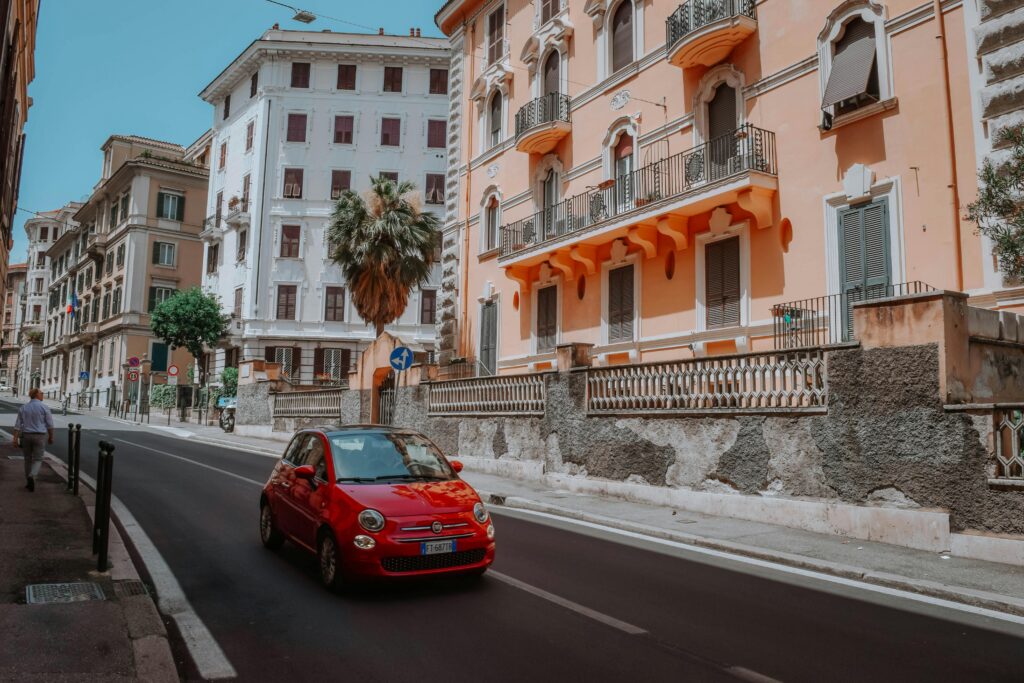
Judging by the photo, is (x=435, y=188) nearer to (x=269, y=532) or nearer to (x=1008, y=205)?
(x=1008, y=205)

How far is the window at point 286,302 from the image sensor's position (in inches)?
1838

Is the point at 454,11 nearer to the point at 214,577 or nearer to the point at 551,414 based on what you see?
the point at 551,414

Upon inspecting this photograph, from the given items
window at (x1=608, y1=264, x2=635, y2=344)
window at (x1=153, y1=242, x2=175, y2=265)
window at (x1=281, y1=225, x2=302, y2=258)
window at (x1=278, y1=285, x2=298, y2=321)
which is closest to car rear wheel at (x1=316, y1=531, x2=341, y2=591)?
window at (x1=608, y1=264, x2=635, y2=344)

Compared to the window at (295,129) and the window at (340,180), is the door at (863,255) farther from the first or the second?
the window at (295,129)

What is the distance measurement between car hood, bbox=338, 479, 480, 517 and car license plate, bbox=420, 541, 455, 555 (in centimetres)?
29

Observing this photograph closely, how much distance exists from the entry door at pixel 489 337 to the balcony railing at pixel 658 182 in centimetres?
270

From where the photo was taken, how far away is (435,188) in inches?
1922

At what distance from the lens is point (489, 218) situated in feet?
85.6

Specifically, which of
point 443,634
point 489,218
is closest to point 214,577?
point 443,634

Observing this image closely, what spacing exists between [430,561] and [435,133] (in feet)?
148

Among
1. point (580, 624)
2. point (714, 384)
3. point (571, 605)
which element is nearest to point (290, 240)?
point (714, 384)

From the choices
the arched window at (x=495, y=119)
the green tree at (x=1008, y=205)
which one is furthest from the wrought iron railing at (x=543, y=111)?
the green tree at (x=1008, y=205)

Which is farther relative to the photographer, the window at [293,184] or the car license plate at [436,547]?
the window at [293,184]

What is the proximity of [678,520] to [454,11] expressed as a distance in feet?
74.6
